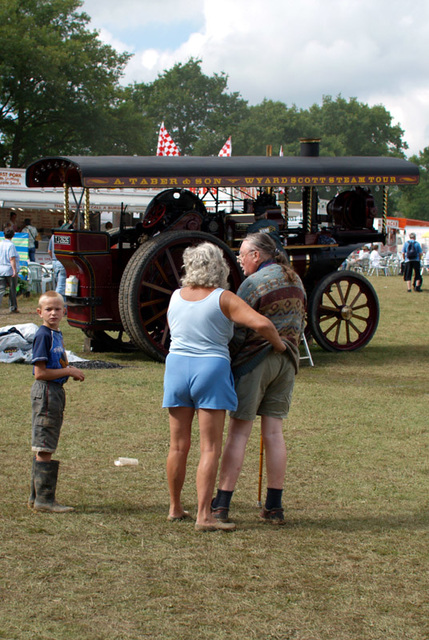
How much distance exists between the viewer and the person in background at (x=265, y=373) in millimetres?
4543

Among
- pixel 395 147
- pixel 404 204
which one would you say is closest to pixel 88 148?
pixel 404 204

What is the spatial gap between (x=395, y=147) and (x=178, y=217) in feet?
379

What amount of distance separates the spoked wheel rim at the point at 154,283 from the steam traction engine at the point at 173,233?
1cm

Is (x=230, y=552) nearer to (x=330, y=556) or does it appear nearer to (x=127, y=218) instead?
(x=330, y=556)

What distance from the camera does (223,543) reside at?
4266mm

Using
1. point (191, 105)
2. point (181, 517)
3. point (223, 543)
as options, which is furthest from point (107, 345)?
point (191, 105)

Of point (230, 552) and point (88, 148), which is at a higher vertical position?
point (88, 148)

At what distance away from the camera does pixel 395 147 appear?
119688 millimetres

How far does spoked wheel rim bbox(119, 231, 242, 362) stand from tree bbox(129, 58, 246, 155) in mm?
88724

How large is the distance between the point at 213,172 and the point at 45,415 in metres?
5.75

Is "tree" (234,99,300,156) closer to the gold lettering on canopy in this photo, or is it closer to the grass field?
the gold lettering on canopy

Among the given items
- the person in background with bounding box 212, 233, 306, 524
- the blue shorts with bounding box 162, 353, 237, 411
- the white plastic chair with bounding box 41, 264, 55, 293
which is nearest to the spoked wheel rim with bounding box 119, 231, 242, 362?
the person in background with bounding box 212, 233, 306, 524

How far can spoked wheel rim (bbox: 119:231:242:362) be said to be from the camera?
951cm

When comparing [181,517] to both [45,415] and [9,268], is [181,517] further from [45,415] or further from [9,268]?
[9,268]
